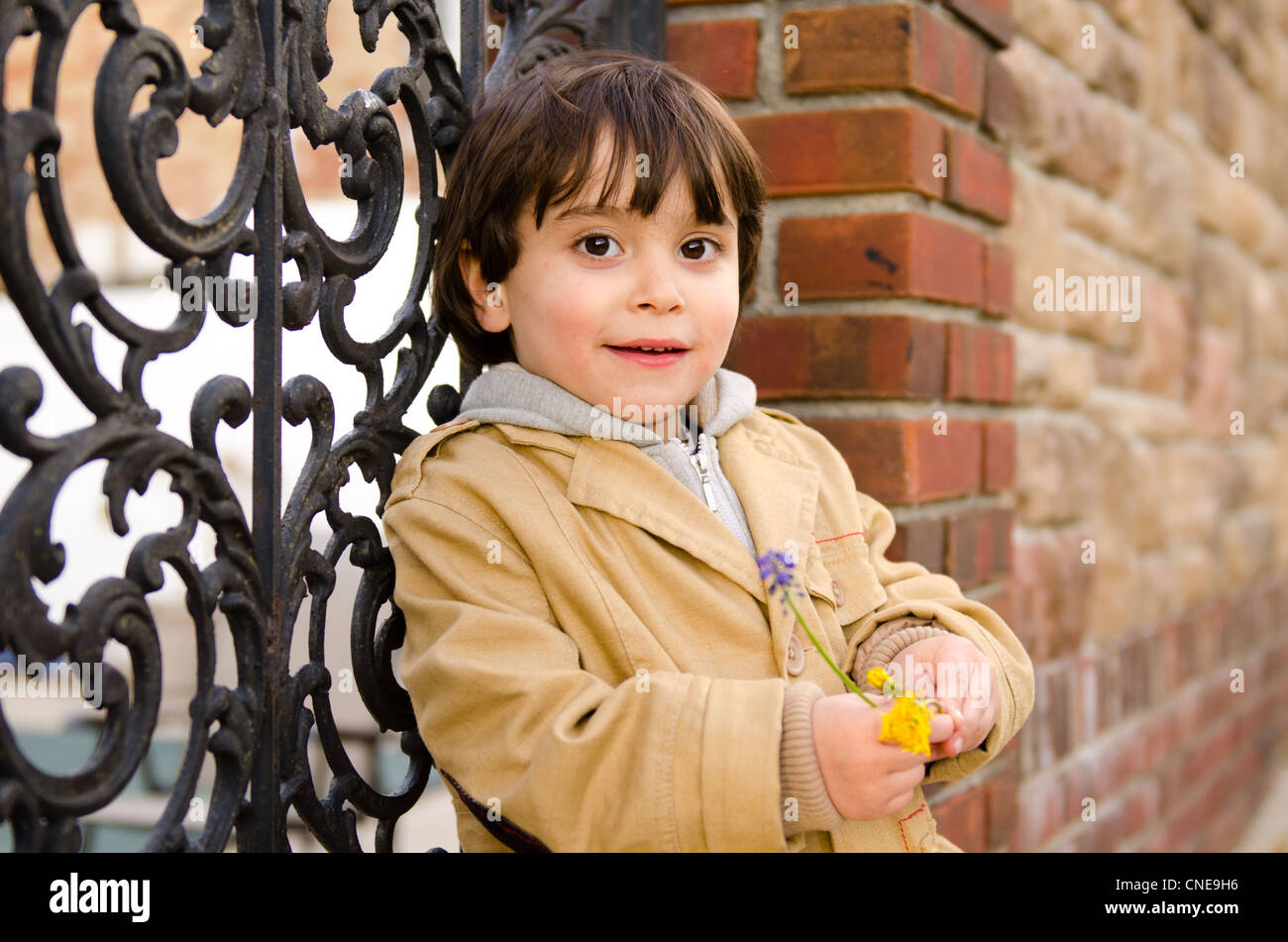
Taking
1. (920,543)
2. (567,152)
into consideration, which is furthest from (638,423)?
(920,543)

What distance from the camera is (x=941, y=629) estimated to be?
1.43 metres

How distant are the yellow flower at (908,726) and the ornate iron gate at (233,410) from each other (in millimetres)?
569

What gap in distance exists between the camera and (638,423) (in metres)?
1.39

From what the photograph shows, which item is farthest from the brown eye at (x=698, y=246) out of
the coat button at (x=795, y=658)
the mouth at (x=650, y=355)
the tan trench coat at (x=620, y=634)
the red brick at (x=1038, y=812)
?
the red brick at (x=1038, y=812)

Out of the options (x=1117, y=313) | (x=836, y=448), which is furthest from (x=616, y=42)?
(x=1117, y=313)

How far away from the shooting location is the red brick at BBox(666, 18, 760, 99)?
175cm

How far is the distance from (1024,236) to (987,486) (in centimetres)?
48

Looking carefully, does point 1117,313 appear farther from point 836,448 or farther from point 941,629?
point 941,629

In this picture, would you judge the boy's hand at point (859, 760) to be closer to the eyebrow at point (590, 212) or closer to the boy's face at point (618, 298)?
the boy's face at point (618, 298)

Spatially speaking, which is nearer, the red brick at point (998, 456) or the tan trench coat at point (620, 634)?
the tan trench coat at point (620, 634)

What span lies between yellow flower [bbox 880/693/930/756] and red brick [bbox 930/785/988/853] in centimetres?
71

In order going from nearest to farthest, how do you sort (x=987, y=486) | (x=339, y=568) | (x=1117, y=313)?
1. (x=987, y=486)
2. (x=1117, y=313)
3. (x=339, y=568)

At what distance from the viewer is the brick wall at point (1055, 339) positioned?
170 centimetres

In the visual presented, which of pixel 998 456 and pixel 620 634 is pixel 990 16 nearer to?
pixel 998 456
